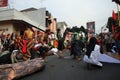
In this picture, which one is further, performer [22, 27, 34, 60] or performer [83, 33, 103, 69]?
performer [22, 27, 34, 60]

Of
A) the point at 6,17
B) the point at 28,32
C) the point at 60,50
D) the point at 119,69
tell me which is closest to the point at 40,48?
the point at 28,32

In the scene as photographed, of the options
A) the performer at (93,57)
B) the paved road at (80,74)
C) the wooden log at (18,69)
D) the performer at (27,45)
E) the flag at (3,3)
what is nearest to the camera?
the wooden log at (18,69)

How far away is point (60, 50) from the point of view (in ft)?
58.6

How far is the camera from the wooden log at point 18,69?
8773 mm

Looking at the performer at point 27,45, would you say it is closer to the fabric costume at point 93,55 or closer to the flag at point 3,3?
the fabric costume at point 93,55

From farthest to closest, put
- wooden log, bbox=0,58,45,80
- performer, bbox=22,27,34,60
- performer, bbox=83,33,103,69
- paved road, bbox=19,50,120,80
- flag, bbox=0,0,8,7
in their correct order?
1. flag, bbox=0,0,8,7
2. performer, bbox=22,27,34,60
3. performer, bbox=83,33,103,69
4. paved road, bbox=19,50,120,80
5. wooden log, bbox=0,58,45,80

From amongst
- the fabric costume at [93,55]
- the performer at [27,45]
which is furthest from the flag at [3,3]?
the fabric costume at [93,55]

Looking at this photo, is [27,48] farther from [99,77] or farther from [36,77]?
[99,77]

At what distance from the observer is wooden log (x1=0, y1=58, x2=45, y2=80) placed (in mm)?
8773

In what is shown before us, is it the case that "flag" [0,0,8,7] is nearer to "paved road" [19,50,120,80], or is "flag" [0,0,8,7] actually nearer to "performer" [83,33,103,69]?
"performer" [83,33,103,69]

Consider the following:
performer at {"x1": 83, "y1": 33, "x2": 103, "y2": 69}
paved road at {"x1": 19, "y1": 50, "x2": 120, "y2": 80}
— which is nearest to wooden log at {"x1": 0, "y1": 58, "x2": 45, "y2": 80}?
paved road at {"x1": 19, "y1": 50, "x2": 120, "y2": 80}

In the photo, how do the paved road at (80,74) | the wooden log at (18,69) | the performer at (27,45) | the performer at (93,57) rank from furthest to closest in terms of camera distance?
1. the performer at (27,45)
2. the performer at (93,57)
3. the paved road at (80,74)
4. the wooden log at (18,69)

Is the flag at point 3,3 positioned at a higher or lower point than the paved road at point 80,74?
higher

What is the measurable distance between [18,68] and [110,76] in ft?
9.51
